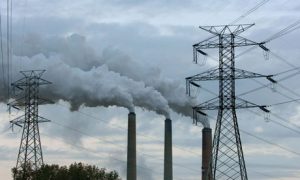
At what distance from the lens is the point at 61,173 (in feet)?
269

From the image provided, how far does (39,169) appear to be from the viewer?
80.6m

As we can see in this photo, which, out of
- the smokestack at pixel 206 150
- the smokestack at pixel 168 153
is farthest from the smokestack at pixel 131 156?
the smokestack at pixel 206 150

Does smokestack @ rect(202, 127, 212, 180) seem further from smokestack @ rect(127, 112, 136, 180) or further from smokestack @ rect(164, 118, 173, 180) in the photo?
smokestack @ rect(127, 112, 136, 180)

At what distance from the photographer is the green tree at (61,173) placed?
80.5 metres

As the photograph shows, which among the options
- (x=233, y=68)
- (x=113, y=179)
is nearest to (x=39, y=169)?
(x=113, y=179)

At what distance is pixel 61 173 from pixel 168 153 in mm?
16753

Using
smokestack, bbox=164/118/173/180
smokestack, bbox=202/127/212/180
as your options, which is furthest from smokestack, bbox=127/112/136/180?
smokestack, bbox=202/127/212/180

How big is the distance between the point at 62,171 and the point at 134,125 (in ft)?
44.8

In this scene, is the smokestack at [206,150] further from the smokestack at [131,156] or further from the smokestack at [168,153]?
the smokestack at [131,156]

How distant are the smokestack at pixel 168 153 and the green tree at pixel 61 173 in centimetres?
1117

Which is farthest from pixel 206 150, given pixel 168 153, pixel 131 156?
pixel 131 156

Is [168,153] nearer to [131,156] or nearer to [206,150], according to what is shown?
[131,156]

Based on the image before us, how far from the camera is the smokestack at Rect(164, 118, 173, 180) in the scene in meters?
94.2

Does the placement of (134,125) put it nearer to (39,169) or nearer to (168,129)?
(168,129)
